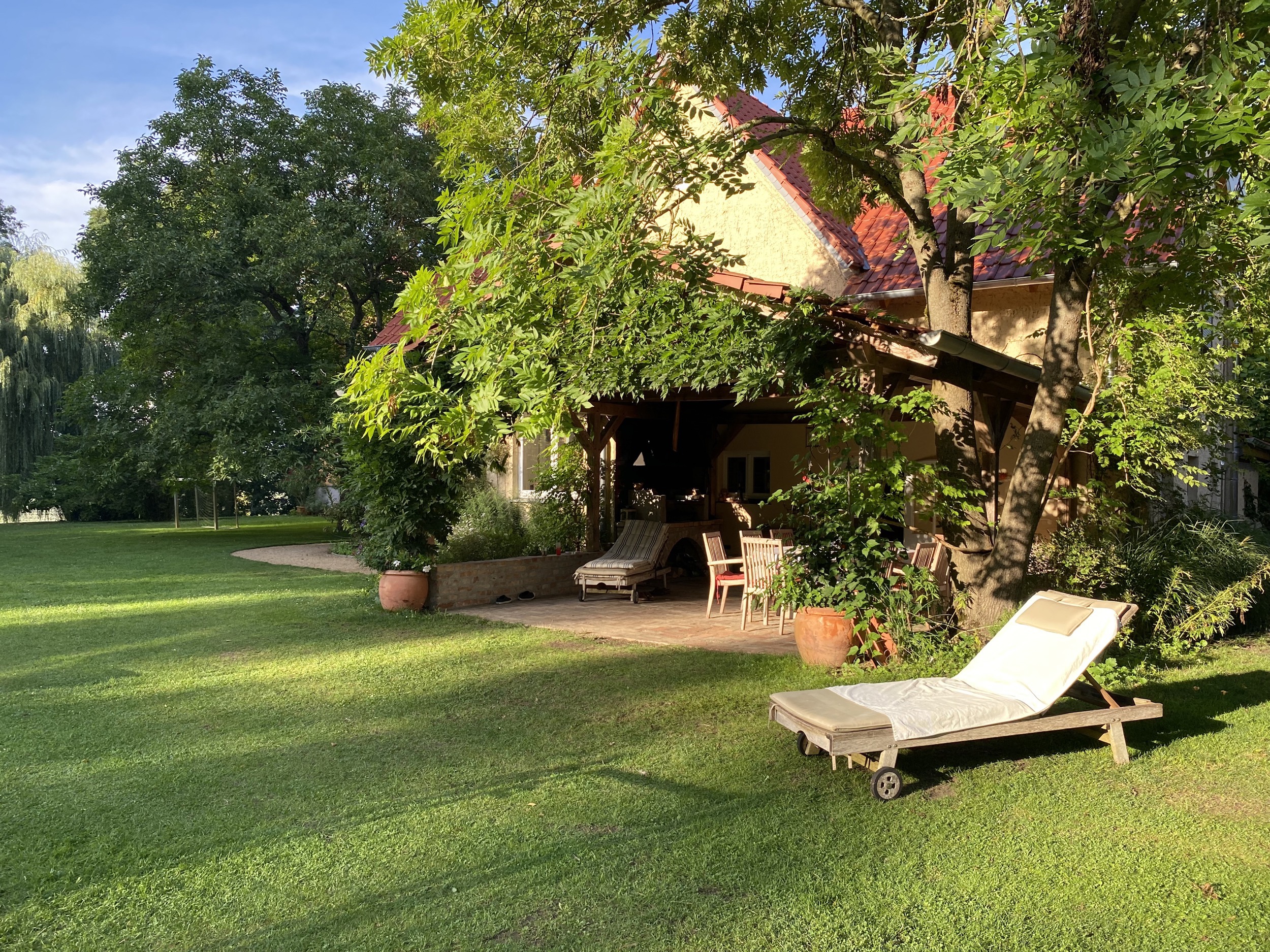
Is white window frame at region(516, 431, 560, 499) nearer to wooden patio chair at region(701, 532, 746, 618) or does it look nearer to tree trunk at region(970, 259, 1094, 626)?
wooden patio chair at region(701, 532, 746, 618)

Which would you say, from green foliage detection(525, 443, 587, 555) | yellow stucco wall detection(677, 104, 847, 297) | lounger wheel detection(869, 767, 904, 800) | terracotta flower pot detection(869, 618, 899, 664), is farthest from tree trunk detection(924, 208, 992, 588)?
green foliage detection(525, 443, 587, 555)

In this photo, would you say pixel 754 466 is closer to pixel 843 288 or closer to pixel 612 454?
pixel 612 454

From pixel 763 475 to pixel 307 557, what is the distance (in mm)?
9901

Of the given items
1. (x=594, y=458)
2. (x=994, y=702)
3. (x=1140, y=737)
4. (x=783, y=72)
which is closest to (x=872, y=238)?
(x=783, y=72)

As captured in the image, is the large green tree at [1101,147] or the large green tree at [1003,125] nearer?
the large green tree at [1101,147]

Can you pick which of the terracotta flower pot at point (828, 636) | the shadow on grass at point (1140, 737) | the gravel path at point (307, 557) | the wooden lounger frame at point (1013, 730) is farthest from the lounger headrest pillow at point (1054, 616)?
the gravel path at point (307, 557)

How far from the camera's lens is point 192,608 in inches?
473

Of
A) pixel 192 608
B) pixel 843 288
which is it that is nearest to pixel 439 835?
pixel 192 608

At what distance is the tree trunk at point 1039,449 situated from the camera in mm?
6977

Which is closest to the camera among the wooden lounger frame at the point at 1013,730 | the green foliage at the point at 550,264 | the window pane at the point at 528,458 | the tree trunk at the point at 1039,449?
the wooden lounger frame at the point at 1013,730

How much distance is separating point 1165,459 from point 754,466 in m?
8.01

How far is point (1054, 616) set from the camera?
227 inches

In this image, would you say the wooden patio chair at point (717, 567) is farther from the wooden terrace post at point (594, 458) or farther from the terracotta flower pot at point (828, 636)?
the wooden terrace post at point (594, 458)

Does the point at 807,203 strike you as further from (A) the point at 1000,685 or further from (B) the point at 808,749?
(B) the point at 808,749
